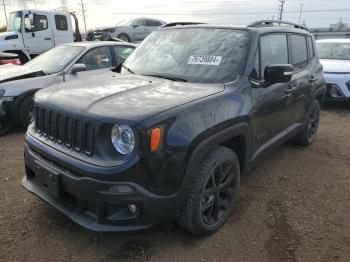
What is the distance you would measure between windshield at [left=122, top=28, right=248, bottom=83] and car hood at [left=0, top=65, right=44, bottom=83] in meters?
2.79

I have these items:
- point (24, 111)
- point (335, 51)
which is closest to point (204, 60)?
point (24, 111)

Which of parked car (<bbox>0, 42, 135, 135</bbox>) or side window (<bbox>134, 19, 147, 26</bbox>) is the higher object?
side window (<bbox>134, 19, 147, 26</bbox>)

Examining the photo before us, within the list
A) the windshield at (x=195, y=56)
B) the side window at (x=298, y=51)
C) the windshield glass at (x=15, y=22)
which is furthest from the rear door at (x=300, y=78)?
the windshield glass at (x=15, y=22)

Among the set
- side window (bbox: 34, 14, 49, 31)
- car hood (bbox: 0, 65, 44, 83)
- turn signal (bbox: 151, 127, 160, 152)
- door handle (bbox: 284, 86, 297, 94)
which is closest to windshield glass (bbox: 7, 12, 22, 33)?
side window (bbox: 34, 14, 49, 31)

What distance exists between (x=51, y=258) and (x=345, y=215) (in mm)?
2738

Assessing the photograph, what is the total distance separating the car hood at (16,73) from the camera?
6011mm

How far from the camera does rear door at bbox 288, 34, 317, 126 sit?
174 inches

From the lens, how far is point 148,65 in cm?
389

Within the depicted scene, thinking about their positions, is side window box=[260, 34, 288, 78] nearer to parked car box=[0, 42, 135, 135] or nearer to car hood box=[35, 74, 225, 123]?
car hood box=[35, 74, 225, 123]

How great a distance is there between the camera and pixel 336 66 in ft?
27.3

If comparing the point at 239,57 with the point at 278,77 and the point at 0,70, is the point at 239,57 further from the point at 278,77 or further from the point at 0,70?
the point at 0,70

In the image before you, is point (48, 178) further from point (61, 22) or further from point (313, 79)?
point (61, 22)

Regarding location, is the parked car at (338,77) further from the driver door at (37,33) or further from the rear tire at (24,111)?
the driver door at (37,33)

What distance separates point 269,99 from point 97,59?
13.8 feet
